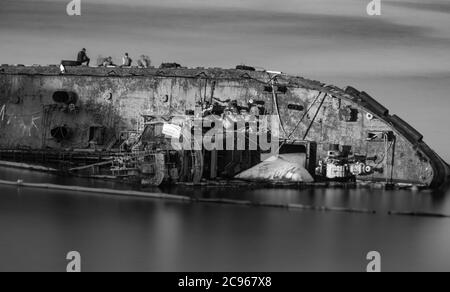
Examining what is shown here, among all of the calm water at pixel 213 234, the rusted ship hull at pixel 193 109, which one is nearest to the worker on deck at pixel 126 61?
the rusted ship hull at pixel 193 109

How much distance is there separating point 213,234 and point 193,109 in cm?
1620

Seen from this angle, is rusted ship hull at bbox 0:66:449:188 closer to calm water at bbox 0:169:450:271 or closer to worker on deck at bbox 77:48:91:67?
worker on deck at bbox 77:48:91:67

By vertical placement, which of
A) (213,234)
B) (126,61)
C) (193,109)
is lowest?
(213,234)

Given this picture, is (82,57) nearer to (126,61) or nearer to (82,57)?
(82,57)

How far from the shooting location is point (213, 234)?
1323 inches

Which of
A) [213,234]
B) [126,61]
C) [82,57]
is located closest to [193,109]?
[126,61]

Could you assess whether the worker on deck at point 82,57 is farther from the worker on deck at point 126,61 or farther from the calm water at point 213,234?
the calm water at point 213,234

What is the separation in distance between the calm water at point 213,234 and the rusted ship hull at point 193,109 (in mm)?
4836

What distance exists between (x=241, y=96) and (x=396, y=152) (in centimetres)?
774

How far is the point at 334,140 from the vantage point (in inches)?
1874

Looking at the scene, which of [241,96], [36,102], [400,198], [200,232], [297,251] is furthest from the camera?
[36,102]

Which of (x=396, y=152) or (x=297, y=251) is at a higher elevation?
(x=396, y=152)
